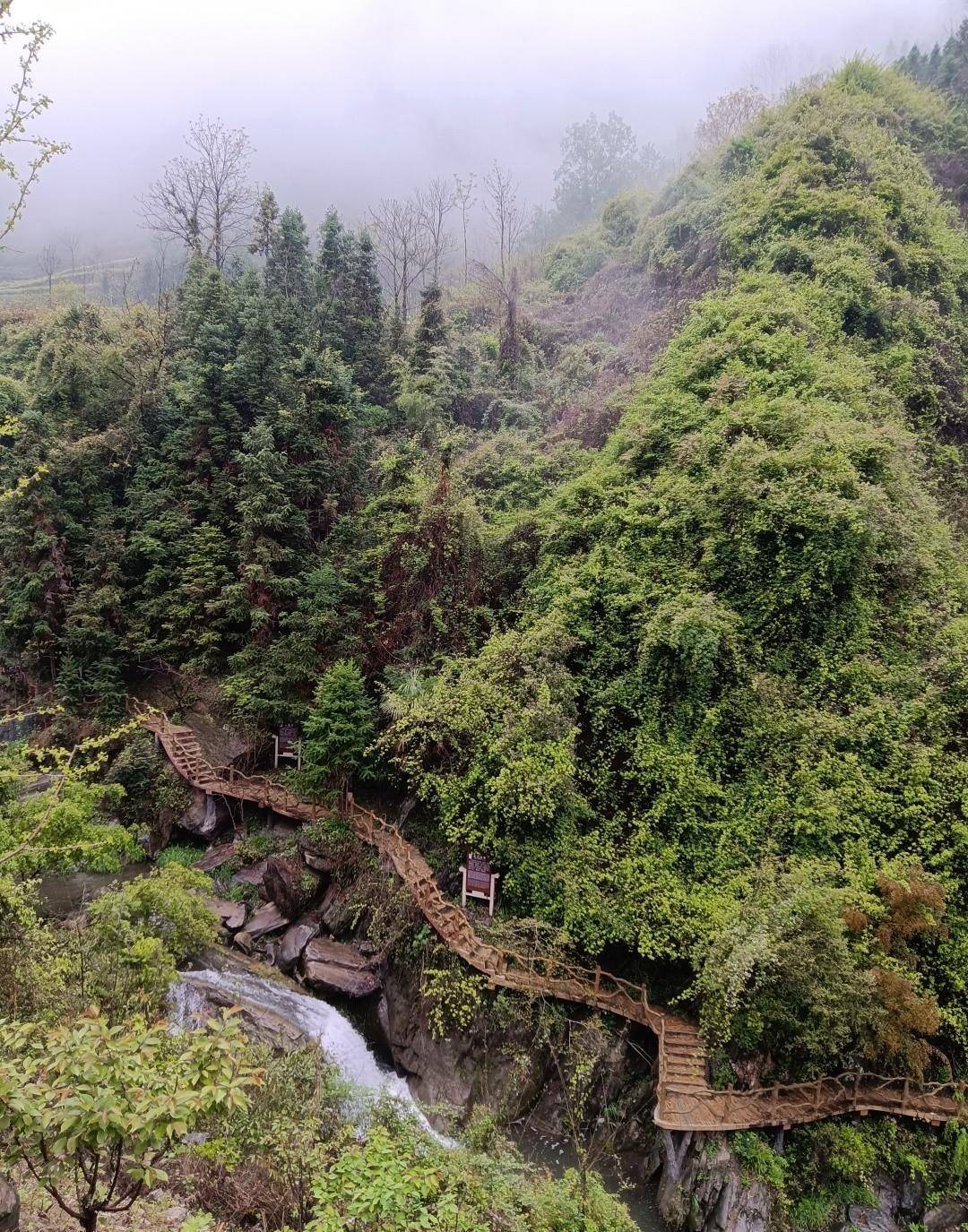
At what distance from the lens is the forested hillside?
1145cm

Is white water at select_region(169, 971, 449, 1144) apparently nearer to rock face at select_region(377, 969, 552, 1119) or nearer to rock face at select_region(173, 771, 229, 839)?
rock face at select_region(377, 969, 552, 1119)

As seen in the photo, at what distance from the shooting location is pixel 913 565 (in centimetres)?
1343

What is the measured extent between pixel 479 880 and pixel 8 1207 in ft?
35.0

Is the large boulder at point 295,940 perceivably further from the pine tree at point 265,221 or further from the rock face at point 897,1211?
the pine tree at point 265,221

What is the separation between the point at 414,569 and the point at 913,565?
12076mm

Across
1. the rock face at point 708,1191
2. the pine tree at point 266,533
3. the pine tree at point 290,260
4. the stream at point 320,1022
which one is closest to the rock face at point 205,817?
the pine tree at point 266,533

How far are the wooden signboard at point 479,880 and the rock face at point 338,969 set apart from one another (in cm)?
274

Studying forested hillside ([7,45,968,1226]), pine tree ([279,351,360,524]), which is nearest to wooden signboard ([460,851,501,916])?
forested hillside ([7,45,968,1226])

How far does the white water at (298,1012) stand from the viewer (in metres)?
13.0

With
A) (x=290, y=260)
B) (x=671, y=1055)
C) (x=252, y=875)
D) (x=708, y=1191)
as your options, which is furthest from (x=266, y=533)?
(x=290, y=260)

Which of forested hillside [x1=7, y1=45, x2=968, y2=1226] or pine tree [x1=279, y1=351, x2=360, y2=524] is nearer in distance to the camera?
forested hillside [x1=7, y1=45, x2=968, y2=1226]

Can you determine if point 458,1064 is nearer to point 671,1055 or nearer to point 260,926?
point 671,1055

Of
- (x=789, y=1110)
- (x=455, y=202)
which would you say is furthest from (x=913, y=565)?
(x=455, y=202)

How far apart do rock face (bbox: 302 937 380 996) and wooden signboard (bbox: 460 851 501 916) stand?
2.74 m
